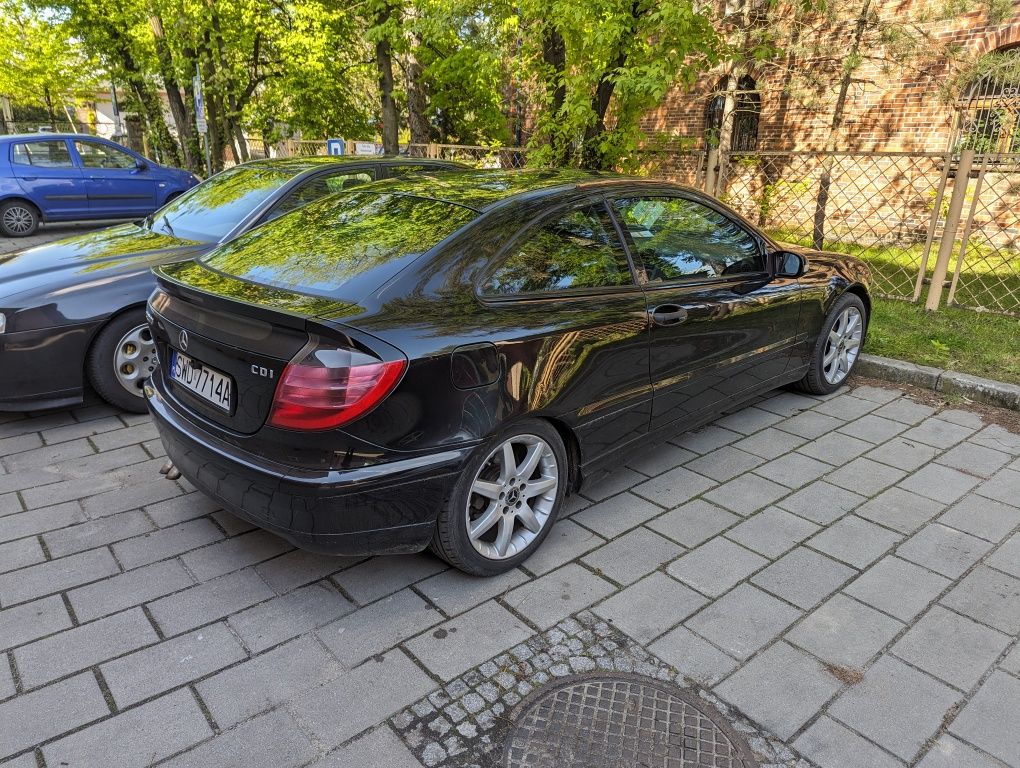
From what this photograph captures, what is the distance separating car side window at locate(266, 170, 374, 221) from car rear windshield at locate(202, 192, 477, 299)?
59.1 inches

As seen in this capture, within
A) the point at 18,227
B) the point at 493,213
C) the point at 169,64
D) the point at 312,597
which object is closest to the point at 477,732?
the point at 312,597

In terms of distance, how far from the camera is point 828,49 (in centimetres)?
1015

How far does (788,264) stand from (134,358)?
410 centimetres

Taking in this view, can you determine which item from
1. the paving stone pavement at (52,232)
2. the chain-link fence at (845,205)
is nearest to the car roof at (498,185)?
the chain-link fence at (845,205)

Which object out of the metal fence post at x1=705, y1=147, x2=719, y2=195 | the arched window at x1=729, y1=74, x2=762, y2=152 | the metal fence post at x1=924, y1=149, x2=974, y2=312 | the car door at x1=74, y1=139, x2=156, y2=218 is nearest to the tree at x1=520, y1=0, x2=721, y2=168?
the metal fence post at x1=705, y1=147, x2=719, y2=195

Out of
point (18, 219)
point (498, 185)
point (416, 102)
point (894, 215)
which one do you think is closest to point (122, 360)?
point (498, 185)

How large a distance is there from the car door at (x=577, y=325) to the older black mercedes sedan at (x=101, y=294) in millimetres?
2635

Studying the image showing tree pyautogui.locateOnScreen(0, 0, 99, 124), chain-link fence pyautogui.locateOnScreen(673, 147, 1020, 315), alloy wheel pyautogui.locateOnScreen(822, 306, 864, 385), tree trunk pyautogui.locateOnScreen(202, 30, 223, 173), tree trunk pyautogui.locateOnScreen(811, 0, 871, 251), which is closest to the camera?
alloy wheel pyautogui.locateOnScreen(822, 306, 864, 385)

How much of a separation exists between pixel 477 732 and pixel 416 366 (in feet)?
3.97

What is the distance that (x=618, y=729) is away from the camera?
221 centimetres

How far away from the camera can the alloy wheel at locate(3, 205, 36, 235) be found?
11.6 metres

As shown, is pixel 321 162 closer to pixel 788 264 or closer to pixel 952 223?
pixel 788 264

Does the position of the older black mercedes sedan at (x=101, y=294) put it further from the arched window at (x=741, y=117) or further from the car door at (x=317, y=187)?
the arched window at (x=741, y=117)

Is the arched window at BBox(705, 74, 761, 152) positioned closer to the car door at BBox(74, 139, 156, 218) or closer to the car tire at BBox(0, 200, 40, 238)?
the car door at BBox(74, 139, 156, 218)
